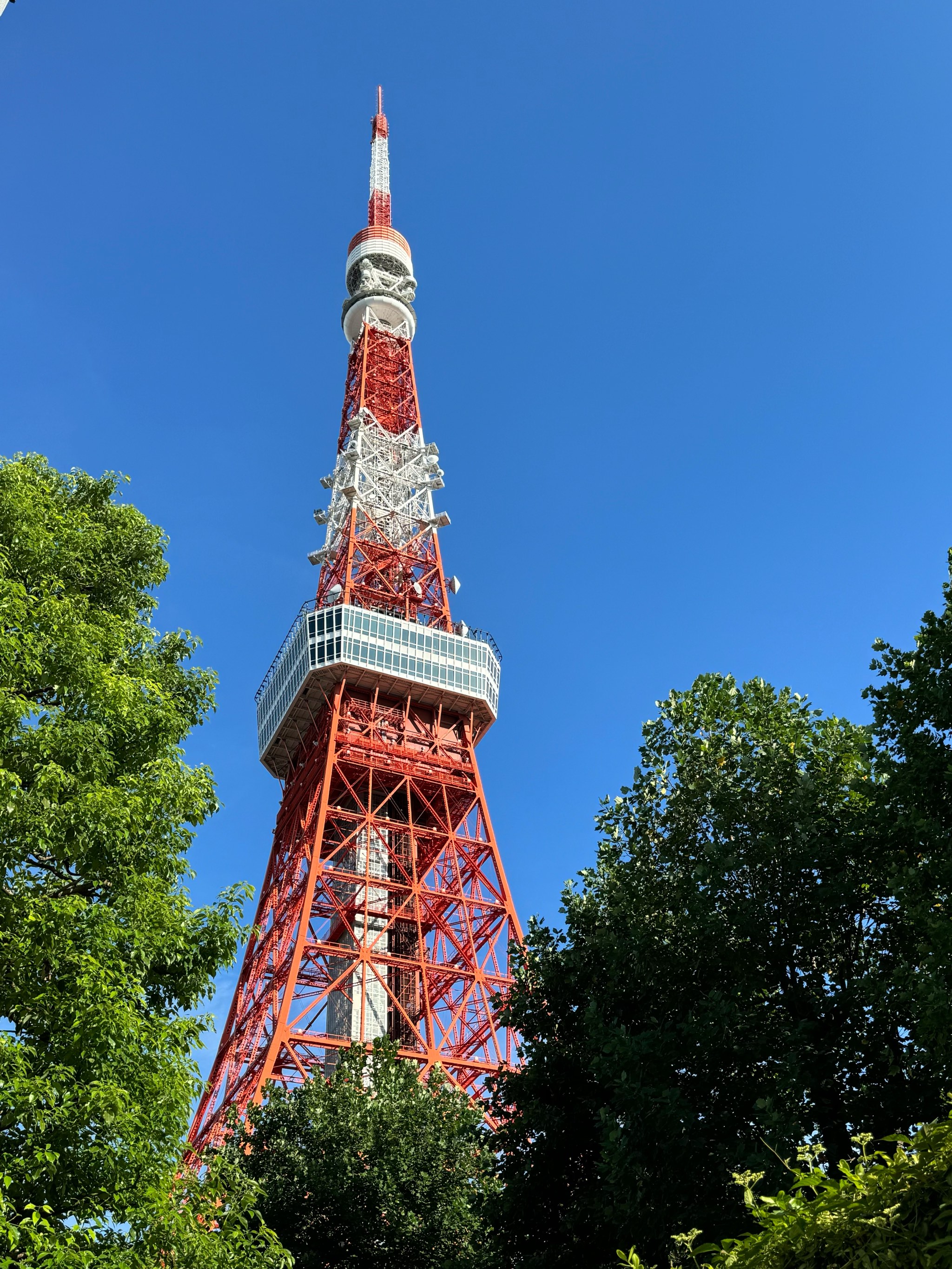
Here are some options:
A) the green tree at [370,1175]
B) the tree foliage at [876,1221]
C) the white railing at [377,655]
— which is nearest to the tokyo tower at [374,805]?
the white railing at [377,655]

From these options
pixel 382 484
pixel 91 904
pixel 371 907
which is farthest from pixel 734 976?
pixel 382 484

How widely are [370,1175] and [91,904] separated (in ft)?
36.6

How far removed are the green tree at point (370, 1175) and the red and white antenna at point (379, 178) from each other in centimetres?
5493

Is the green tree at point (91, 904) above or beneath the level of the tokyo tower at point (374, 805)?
beneath

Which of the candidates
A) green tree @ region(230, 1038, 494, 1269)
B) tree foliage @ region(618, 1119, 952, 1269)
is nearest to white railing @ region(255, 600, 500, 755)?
green tree @ region(230, 1038, 494, 1269)

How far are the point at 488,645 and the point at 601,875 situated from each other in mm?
32154

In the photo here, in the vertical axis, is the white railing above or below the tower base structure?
above

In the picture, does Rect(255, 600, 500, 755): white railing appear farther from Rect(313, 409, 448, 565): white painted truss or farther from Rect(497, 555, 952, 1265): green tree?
Rect(497, 555, 952, 1265): green tree

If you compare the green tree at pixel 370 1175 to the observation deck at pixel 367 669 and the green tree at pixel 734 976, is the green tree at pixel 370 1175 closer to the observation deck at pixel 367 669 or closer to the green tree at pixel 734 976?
the green tree at pixel 734 976

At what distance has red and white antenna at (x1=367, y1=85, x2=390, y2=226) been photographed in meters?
63.5

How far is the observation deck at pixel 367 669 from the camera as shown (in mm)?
43438

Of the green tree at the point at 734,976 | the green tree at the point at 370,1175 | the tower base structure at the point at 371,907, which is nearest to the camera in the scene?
the green tree at the point at 734,976

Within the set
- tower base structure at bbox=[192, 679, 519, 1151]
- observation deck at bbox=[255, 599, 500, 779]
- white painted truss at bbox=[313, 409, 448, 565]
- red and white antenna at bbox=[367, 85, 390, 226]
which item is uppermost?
red and white antenna at bbox=[367, 85, 390, 226]

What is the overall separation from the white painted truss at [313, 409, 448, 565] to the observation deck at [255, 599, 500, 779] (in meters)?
7.10
